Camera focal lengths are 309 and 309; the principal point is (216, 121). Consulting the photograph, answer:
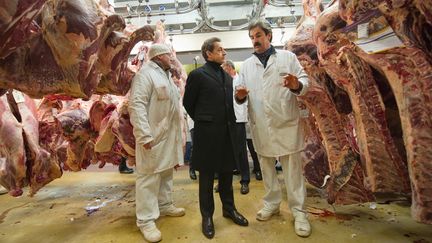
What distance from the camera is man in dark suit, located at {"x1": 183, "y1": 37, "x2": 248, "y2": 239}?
9.27ft

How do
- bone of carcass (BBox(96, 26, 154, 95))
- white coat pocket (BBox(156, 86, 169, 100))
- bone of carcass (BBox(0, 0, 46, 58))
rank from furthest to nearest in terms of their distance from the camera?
white coat pocket (BBox(156, 86, 169, 100)) < bone of carcass (BBox(96, 26, 154, 95)) < bone of carcass (BBox(0, 0, 46, 58))

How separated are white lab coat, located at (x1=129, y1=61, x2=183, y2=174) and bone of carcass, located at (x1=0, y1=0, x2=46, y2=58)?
1.28 meters

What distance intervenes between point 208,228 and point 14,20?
2181 millimetres

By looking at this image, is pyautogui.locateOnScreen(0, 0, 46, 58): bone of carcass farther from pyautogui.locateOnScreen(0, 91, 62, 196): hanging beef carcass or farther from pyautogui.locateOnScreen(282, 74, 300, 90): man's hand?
pyautogui.locateOnScreen(282, 74, 300, 90): man's hand

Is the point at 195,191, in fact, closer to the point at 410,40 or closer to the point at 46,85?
the point at 46,85

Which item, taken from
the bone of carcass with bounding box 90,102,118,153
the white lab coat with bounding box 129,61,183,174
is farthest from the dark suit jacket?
the bone of carcass with bounding box 90,102,118,153

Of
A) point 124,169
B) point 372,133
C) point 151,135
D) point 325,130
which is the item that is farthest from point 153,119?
point 124,169

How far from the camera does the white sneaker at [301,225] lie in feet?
8.89

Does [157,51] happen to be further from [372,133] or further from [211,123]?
[372,133]

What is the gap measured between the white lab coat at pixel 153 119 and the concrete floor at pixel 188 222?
2.37 ft

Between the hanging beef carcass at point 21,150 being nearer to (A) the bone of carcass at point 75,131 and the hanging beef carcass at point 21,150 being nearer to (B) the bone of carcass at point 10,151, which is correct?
(B) the bone of carcass at point 10,151

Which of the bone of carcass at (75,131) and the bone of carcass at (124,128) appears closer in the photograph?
the bone of carcass at (124,128)

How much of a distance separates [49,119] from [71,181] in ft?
7.49

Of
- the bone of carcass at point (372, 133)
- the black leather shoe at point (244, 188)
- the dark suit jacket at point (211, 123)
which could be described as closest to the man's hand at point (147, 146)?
the dark suit jacket at point (211, 123)
